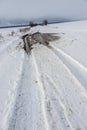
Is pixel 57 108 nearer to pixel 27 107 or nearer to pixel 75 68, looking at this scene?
pixel 27 107

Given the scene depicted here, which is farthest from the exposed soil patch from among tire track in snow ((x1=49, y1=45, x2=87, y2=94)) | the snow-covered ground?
tire track in snow ((x1=49, y1=45, x2=87, y2=94))

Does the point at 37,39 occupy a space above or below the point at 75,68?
below

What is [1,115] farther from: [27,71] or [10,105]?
[27,71]

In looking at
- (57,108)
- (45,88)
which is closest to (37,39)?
(45,88)

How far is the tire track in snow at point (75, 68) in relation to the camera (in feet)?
15.5

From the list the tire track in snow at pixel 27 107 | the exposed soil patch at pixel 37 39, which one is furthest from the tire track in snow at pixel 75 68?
the exposed soil patch at pixel 37 39

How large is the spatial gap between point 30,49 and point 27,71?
2021 millimetres

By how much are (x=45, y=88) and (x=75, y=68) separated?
113 cm

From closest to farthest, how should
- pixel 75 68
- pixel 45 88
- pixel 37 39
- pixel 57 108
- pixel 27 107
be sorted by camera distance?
pixel 57 108 → pixel 27 107 → pixel 45 88 → pixel 75 68 → pixel 37 39

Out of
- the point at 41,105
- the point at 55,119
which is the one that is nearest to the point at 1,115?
the point at 41,105

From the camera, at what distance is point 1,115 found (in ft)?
12.9

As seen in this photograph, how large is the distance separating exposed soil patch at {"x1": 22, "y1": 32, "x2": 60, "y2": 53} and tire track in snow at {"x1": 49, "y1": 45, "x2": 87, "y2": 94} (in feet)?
3.86

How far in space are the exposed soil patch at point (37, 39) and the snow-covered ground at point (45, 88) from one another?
426 millimetres

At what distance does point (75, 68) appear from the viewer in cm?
539
